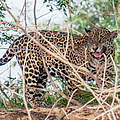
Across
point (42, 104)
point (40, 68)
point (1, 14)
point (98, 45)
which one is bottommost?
point (42, 104)

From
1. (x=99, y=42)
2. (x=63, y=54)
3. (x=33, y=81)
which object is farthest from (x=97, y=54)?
(x=33, y=81)

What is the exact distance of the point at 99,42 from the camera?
18.2 feet

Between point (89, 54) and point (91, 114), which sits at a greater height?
point (89, 54)

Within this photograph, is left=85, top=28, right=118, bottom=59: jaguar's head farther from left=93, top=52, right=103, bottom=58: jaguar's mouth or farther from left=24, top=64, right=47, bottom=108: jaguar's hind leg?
left=24, top=64, right=47, bottom=108: jaguar's hind leg

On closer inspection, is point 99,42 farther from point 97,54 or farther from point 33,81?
point 33,81

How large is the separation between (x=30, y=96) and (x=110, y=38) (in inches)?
77.8

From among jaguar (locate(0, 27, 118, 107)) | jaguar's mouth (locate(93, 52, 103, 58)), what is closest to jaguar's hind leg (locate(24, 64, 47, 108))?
jaguar (locate(0, 27, 118, 107))

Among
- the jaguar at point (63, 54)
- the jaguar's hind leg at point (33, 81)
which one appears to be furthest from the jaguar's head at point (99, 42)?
the jaguar's hind leg at point (33, 81)

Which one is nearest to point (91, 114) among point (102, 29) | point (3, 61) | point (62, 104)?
point (62, 104)

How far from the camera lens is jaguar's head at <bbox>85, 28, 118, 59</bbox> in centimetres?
555

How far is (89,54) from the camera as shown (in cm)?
573

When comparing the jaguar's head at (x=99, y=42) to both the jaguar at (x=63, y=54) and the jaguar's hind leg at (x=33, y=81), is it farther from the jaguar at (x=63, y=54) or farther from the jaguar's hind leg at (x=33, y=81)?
the jaguar's hind leg at (x=33, y=81)

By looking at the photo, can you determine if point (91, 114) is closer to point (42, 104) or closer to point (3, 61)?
point (42, 104)

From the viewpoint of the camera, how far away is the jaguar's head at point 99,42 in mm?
5547
